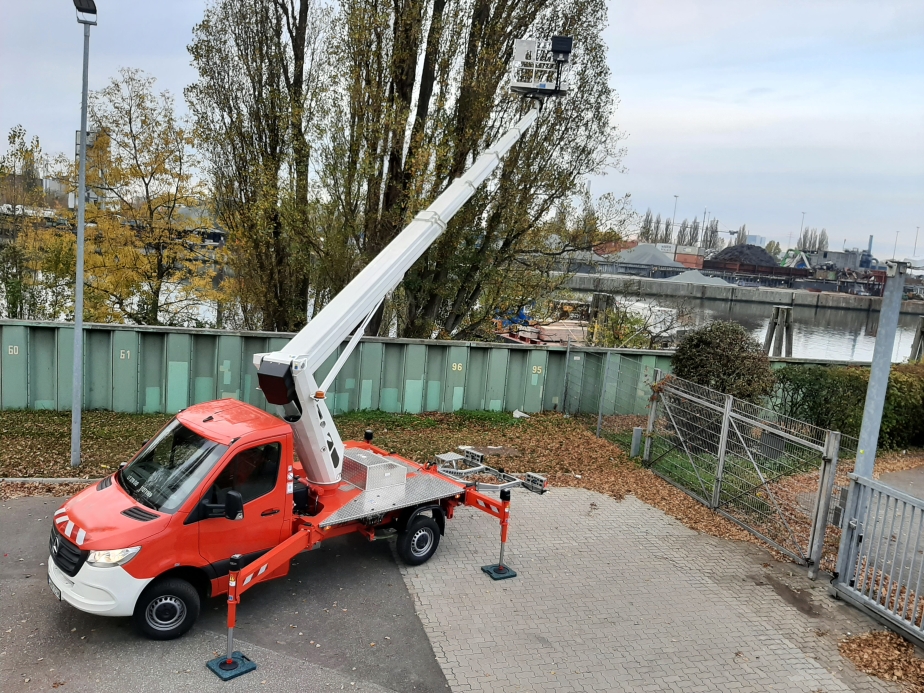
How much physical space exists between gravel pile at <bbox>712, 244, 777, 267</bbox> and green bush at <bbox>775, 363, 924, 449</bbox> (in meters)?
96.9

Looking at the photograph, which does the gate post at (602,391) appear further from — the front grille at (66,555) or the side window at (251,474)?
the front grille at (66,555)

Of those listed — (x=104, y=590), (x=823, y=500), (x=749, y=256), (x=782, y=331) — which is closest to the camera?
(x=104, y=590)

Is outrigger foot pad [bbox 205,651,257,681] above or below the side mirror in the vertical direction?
below

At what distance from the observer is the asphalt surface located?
576cm

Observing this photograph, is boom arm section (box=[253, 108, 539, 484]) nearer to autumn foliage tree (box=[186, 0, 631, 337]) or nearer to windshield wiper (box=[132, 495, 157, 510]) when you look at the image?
windshield wiper (box=[132, 495, 157, 510])

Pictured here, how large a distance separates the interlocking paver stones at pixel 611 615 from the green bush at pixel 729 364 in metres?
3.80

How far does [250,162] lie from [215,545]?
13.5 metres

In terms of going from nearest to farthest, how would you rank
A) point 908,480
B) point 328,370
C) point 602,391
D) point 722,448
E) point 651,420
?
point 722,448, point 651,420, point 908,480, point 602,391, point 328,370

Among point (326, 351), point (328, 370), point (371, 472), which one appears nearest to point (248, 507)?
point (371, 472)

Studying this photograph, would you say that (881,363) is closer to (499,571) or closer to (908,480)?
(499,571)

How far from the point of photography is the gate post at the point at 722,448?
1062 cm

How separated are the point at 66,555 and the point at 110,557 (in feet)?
1.91

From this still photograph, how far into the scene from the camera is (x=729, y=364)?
13.0m

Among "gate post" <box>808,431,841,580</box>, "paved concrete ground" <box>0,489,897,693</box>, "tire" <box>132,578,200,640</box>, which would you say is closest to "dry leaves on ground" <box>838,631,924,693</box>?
"paved concrete ground" <box>0,489,897,693</box>
